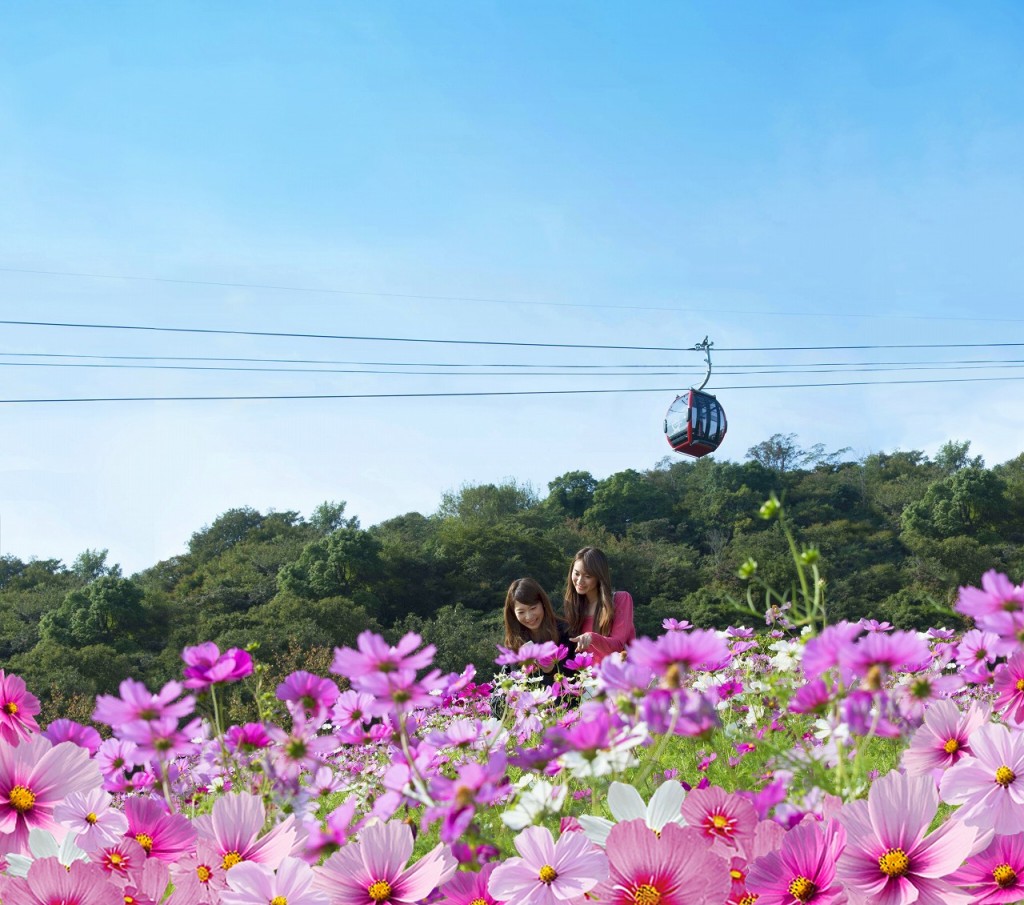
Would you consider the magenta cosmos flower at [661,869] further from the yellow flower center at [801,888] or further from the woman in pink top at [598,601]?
the woman in pink top at [598,601]

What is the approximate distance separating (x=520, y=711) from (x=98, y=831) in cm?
79

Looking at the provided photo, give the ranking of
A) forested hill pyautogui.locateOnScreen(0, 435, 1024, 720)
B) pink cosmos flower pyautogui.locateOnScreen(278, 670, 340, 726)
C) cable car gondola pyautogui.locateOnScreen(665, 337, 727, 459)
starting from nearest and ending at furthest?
1. pink cosmos flower pyautogui.locateOnScreen(278, 670, 340, 726)
2. cable car gondola pyautogui.locateOnScreen(665, 337, 727, 459)
3. forested hill pyautogui.locateOnScreen(0, 435, 1024, 720)

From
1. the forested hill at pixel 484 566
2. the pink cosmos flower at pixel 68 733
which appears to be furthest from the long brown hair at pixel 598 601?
the pink cosmos flower at pixel 68 733

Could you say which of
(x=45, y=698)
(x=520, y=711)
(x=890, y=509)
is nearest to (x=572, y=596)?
(x=520, y=711)

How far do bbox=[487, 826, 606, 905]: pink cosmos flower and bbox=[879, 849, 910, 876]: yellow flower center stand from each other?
151 mm

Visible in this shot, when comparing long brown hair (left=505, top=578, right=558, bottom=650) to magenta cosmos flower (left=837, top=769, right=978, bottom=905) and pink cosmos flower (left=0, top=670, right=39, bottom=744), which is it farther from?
magenta cosmos flower (left=837, top=769, right=978, bottom=905)

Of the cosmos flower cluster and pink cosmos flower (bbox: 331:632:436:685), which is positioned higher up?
pink cosmos flower (bbox: 331:632:436:685)

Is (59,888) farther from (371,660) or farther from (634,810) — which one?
(634,810)

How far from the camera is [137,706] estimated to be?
0.61 meters

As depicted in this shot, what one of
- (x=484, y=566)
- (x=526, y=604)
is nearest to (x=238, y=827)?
Result: (x=526, y=604)

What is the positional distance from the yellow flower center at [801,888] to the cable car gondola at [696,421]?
32.3ft

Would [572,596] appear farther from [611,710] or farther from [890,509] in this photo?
[890,509]

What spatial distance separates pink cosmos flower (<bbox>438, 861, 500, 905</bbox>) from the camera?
22.2 inches

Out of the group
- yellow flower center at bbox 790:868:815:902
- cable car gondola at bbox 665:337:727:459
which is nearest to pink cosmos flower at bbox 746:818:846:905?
yellow flower center at bbox 790:868:815:902
